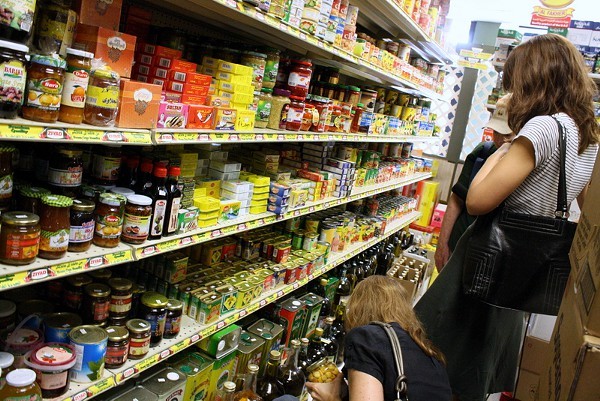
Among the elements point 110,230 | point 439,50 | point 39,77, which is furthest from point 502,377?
point 439,50

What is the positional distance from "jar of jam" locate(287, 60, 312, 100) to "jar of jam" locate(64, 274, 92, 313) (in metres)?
1.53

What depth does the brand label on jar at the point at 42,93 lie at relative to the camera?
1422 mm

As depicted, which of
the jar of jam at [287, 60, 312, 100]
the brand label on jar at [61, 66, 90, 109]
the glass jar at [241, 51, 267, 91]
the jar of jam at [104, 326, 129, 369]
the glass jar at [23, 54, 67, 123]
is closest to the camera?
the glass jar at [23, 54, 67, 123]

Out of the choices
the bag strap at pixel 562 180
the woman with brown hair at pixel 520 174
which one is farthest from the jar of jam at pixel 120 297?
the bag strap at pixel 562 180

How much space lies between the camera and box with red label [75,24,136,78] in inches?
65.9

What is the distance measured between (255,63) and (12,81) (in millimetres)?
1328

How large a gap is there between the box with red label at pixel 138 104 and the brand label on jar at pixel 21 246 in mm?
455

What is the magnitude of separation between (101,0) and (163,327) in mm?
1275

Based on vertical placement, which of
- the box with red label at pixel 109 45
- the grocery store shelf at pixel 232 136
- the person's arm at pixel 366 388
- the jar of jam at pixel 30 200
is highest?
the box with red label at pixel 109 45

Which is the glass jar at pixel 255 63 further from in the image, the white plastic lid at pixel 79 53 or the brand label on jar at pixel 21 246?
the brand label on jar at pixel 21 246

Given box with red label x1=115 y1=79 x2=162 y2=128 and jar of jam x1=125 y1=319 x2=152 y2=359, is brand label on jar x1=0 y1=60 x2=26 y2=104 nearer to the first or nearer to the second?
box with red label x1=115 y1=79 x2=162 y2=128

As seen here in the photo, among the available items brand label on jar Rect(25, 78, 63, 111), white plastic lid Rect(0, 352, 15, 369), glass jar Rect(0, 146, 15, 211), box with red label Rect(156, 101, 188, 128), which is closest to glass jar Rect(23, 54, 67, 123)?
brand label on jar Rect(25, 78, 63, 111)

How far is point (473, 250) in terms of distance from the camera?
1.94m

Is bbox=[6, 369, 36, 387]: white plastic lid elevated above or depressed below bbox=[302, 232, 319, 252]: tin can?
below
